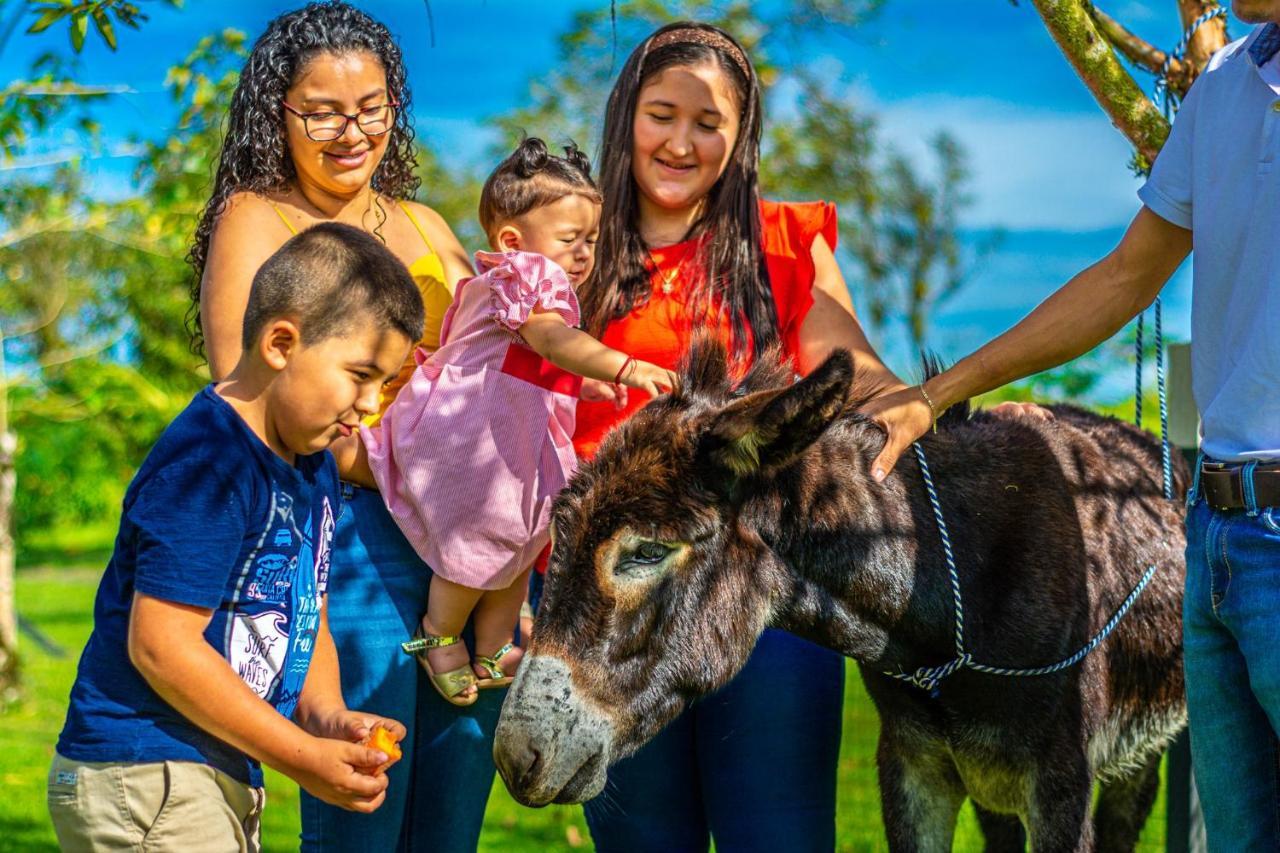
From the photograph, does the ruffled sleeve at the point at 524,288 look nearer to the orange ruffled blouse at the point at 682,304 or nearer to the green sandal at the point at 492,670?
the orange ruffled blouse at the point at 682,304

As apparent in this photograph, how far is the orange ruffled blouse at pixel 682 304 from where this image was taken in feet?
11.9

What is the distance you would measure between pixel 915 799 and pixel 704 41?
232cm

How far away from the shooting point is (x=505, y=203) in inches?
149

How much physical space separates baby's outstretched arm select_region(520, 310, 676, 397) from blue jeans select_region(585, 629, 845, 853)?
2.69ft

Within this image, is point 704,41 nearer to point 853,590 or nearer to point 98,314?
point 853,590

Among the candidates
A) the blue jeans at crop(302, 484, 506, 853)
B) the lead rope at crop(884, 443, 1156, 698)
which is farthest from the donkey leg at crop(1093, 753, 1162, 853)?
the blue jeans at crop(302, 484, 506, 853)

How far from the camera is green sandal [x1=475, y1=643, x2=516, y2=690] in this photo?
141 inches

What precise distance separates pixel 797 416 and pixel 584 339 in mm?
711

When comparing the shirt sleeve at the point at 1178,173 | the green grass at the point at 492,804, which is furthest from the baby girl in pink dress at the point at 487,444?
the green grass at the point at 492,804

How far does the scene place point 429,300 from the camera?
11.9 ft

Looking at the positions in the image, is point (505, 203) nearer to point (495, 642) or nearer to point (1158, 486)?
point (495, 642)

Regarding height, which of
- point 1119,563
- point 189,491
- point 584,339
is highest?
point 584,339

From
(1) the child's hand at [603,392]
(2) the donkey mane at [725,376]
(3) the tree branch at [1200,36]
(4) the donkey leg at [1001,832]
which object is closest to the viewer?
(2) the donkey mane at [725,376]

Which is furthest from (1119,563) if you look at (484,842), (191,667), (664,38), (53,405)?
(53,405)
